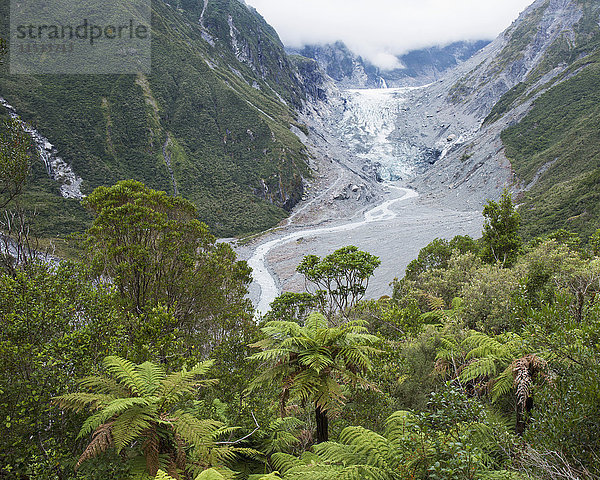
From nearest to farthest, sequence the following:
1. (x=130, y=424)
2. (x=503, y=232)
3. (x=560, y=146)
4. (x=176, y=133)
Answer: (x=130, y=424) < (x=503, y=232) < (x=560, y=146) < (x=176, y=133)

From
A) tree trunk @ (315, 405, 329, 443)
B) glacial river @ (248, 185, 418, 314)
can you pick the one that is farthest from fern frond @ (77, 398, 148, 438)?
glacial river @ (248, 185, 418, 314)

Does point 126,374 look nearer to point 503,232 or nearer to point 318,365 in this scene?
point 318,365

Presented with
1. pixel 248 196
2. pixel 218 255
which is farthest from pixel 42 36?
pixel 218 255

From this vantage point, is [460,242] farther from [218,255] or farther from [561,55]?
[561,55]

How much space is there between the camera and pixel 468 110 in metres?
154

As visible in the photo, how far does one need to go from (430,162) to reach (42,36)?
463 feet

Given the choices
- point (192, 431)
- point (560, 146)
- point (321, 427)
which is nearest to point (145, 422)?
point (192, 431)

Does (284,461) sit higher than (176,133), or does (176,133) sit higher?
(176,133)

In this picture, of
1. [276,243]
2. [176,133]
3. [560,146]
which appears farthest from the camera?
[176,133]

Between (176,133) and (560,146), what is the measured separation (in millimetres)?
93016

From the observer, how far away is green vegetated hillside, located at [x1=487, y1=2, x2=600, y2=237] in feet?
123

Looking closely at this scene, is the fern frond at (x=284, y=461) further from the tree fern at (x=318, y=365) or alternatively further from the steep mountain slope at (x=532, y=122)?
the steep mountain slope at (x=532, y=122)

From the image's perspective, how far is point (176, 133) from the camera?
9488 centimetres

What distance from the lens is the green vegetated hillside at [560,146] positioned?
3747 cm
